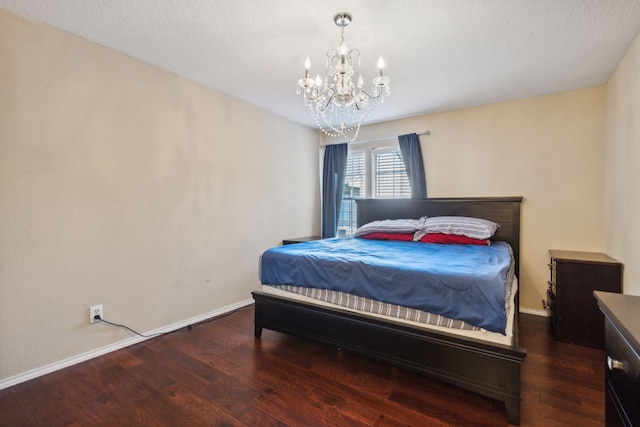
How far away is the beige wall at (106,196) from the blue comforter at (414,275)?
0.93 meters

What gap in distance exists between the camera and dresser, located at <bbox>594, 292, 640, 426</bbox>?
2.64ft

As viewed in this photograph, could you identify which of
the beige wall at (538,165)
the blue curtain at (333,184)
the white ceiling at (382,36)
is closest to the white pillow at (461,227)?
the beige wall at (538,165)

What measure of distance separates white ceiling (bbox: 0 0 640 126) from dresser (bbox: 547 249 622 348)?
1666mm

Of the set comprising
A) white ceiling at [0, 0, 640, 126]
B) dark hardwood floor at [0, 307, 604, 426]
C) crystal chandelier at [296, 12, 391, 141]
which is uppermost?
white ceiling at [0, 0, 640, 126]

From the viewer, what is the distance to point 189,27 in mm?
→ 2021

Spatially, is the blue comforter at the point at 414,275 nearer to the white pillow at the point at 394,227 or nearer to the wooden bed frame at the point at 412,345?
the wooden bed frame at the point at 412,345

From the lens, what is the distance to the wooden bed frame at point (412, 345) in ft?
5.10

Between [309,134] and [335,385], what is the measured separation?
3512 millimetres

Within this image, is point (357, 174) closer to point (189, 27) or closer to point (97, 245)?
point (189, 27)

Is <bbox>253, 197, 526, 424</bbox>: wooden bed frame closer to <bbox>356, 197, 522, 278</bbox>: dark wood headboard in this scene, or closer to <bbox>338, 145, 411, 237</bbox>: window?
<bbox>356, 197, 522, 278</bbox>: dark wood headboard

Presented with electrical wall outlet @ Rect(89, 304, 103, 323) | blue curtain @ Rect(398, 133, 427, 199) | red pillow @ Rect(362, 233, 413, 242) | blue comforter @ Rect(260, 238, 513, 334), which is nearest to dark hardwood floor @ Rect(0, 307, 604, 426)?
electrical wall outlet @ Rect(89, 304, 103, 323)

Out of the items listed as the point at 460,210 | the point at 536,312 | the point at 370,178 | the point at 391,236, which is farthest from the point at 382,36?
the point at 536,312

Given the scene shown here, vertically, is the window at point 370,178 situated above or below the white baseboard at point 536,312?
above

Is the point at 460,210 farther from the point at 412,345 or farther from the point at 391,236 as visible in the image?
the point at 412,345
